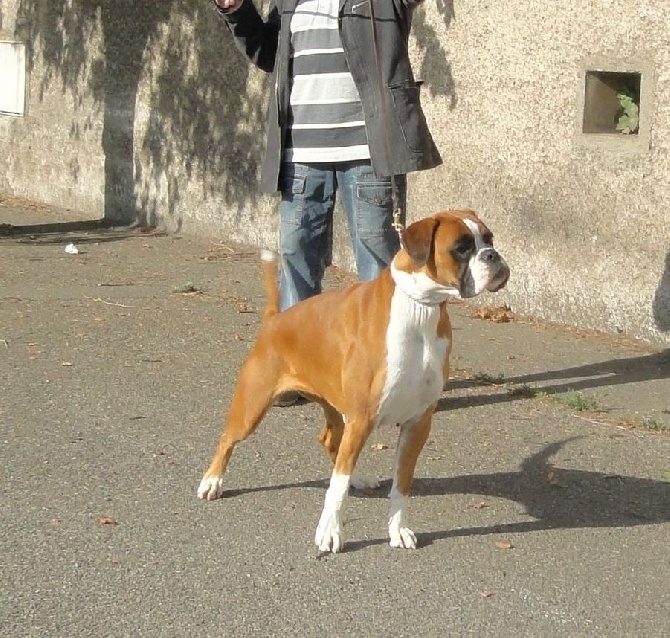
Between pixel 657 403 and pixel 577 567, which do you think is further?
pixel 657 403

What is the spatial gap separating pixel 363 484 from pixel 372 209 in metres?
1.27

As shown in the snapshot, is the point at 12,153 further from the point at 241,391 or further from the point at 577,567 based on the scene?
the point at 577,567

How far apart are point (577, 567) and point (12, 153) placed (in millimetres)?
9717

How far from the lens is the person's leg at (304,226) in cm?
586

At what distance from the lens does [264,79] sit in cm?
967

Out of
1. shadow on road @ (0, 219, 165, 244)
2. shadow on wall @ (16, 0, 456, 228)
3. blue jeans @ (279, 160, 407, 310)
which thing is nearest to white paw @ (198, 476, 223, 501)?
blue jeans @ (279, 160, 407, 310)

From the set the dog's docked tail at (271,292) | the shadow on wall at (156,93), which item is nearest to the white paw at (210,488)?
the dog's docked tail at (271,292)

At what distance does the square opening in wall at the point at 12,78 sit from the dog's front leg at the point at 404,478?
29.6 ft

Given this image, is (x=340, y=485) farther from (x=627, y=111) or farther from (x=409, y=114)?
(x=627, y=111)

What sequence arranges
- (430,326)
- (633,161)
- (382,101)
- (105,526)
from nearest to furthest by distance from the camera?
1. (430,326)
2. (105,526)
3. (382,101)
4. (633,161)

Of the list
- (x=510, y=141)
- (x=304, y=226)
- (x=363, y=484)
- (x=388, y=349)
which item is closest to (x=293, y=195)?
(x=304, y=226)

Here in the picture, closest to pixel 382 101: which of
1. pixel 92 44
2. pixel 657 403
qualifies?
pixel 657 403

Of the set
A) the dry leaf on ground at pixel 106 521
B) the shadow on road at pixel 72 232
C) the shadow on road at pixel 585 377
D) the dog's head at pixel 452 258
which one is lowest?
the dry leaf on ground at pixel 106 521

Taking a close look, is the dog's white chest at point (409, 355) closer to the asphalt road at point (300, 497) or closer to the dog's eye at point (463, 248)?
the dog's eye at point (463, 248)
